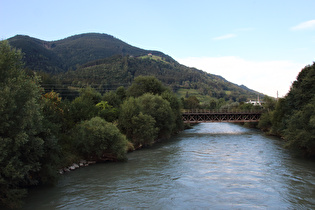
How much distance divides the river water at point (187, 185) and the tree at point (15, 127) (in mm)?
2516

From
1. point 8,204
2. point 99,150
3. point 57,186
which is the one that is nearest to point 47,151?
point 57,186

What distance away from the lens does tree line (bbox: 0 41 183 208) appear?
661 inches

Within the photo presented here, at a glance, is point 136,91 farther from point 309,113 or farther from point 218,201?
point 218,201

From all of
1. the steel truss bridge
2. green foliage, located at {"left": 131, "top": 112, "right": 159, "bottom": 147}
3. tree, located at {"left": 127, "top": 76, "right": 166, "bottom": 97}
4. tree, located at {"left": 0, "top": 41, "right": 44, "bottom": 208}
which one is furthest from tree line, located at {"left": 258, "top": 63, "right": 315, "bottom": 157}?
tree, located at {"left": 127, "top": 76, "right": 166, "bottom": 97}

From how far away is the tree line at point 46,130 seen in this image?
1678cm

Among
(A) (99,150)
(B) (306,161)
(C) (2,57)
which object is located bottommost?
(B) (306,161)

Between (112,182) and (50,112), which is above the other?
(50,112)

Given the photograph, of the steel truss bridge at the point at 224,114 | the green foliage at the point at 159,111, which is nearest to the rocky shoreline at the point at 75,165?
the green foliage at the point at 159,111

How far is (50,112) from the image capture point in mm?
28953

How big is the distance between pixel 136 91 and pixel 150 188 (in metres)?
59.3

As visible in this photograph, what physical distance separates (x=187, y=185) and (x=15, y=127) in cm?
1446

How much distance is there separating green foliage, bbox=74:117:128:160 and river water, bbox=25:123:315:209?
1.81m

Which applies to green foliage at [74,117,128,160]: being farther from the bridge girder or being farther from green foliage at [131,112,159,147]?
the bridge girder

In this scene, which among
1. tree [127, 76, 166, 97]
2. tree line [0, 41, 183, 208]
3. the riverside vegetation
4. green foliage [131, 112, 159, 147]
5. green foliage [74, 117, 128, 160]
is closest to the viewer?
tree line [0, 41, 183, 208]
